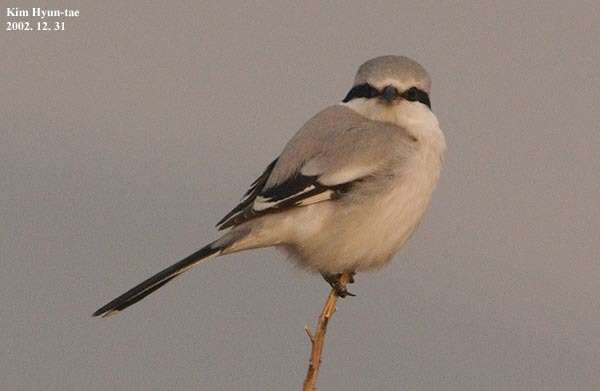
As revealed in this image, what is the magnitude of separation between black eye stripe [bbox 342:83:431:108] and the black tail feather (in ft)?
2.97

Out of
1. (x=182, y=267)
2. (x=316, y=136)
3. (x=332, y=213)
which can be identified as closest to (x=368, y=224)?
(x=332, y=213)

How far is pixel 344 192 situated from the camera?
12.1 feet

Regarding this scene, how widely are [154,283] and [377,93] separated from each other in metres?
1.15

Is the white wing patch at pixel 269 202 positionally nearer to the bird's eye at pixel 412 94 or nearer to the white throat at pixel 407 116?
the white throat at pixel 407 116

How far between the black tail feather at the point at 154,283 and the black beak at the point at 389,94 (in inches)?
35.8

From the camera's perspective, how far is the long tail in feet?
11.6

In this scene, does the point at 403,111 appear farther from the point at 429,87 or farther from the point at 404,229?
the point at 404,229

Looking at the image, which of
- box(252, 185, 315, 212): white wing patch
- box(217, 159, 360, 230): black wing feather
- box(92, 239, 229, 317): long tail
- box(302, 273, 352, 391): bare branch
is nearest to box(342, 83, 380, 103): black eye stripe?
box(217, 159, 360, 230): black wing feather

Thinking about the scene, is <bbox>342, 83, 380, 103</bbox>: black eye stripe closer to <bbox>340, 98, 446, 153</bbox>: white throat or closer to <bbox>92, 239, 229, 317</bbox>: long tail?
<bbox>340, 98, 446, 153</bbox>: white throat

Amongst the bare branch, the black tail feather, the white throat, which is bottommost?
the bare branch

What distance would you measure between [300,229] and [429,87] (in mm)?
862

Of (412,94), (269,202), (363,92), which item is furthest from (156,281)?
(412,94)

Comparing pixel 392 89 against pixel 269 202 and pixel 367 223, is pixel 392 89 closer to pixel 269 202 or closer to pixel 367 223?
pixel 367 223

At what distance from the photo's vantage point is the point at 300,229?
3.68 m
